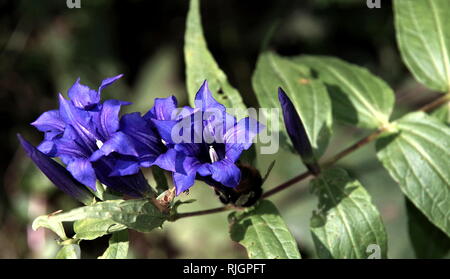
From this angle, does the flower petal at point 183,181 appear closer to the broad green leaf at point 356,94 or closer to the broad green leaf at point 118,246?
the broad green leaf at point 118,246

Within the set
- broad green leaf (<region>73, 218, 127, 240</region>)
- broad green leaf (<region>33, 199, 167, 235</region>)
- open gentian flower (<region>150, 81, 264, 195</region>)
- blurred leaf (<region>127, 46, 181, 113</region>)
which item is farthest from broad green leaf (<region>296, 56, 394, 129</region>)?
blurred leaf (<region>127, 46, 181, 113</region>)

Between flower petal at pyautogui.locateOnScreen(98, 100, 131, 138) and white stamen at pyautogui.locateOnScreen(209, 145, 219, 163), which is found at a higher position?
flower petal at pyautogui.locateOnScreen(98, 100, 131, 138)

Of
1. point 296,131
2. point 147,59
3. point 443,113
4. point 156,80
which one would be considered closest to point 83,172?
point 296,131

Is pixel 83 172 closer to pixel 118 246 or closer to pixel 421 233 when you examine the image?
pixel 118 246

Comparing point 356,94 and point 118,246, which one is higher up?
point 356,94

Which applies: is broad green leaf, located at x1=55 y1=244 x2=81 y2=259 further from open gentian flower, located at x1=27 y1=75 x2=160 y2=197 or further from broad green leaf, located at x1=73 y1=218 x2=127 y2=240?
open gentian flower, located at x1=27 y1=75 x2=160 y2=197

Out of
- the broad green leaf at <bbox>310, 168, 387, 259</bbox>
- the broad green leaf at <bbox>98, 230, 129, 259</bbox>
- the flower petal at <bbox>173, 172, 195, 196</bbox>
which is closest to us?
the flower petal at <bbox>173, 172, 195, 196</bbox>

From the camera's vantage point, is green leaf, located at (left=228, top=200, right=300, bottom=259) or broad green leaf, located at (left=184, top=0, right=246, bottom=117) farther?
broad green leaf, located at (left=184, top=0, right=246, bottom=117)

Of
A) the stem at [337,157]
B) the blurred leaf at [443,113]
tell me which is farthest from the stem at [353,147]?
the blurred leaf at [443,113]
